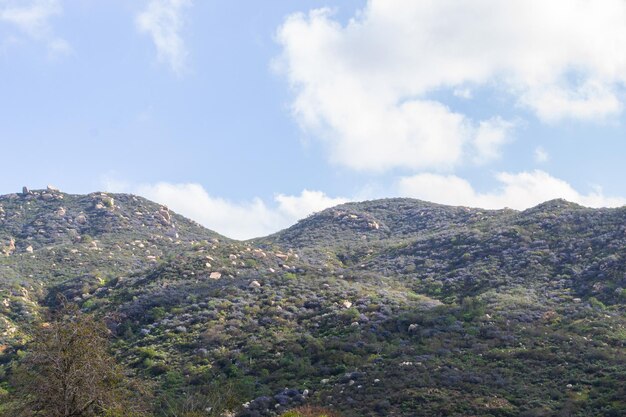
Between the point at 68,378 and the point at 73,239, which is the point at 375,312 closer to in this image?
the point at 68,378

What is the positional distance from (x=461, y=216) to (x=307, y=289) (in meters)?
44.1

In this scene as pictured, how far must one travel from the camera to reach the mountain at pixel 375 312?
25516mm

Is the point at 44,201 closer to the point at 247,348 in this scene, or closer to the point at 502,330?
the point at 247,348

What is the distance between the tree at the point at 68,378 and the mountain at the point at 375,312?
9.28m

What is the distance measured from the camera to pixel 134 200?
9269 cm

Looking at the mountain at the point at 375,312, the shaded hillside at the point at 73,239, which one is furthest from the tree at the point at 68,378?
the shaded hillside at the point at 73,239

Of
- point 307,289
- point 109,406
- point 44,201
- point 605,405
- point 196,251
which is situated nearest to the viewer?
point 109,406

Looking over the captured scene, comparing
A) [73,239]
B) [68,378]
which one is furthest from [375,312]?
[73,239]

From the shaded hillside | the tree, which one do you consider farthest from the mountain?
the tree

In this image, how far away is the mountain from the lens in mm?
25516

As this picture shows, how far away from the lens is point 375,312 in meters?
37.4

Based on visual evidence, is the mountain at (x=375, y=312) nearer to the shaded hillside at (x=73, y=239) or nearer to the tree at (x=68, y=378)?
the shaded hillside at (x=73, y=239)

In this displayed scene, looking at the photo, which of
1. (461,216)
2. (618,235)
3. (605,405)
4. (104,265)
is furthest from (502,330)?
(461,216)

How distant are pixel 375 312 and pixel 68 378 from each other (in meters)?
25.1
